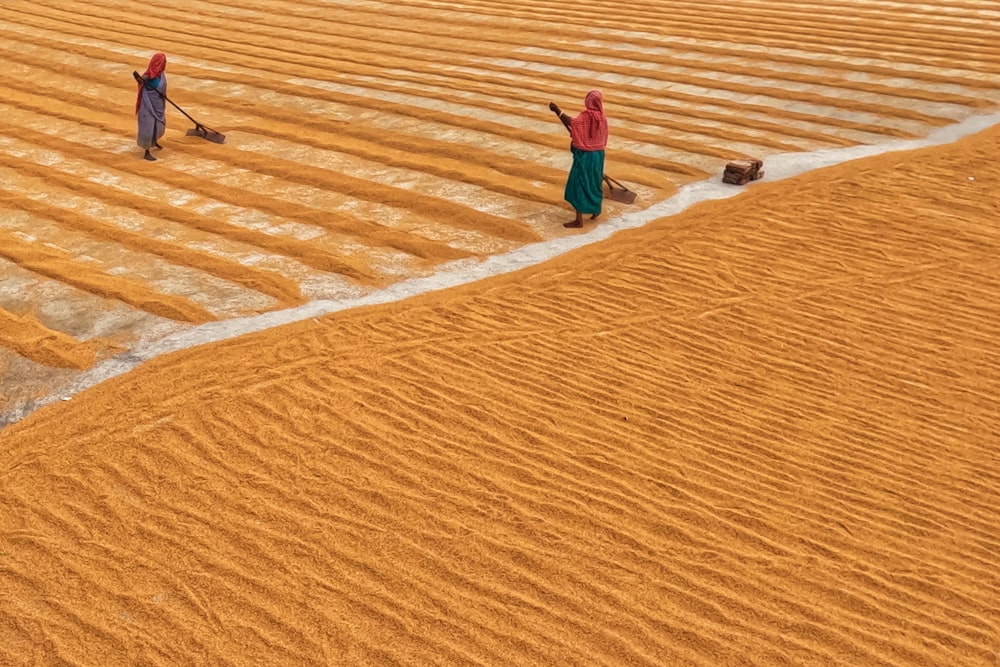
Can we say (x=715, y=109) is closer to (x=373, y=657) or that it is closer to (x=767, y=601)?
(x=767, y=601)

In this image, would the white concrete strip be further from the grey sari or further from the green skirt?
the grey sari

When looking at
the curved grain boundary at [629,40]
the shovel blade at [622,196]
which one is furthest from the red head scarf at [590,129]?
the curved grain boundary at [629,40]

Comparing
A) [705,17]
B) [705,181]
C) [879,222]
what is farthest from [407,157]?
[705,17]

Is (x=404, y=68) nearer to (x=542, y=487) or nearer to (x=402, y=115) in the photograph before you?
(x=402, y=115)

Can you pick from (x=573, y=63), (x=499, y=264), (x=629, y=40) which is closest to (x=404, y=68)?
(x=573, y=63)

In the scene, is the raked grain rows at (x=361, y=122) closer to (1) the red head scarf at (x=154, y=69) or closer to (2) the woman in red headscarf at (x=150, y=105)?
(2) the woman in red headscarf at (x=150, y=105)

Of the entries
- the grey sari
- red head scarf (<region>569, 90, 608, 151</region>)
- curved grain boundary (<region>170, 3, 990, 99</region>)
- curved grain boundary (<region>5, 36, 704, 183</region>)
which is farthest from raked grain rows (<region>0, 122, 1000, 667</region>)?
curved grain boundary (<region>170, 3, 990, 99</region>)
